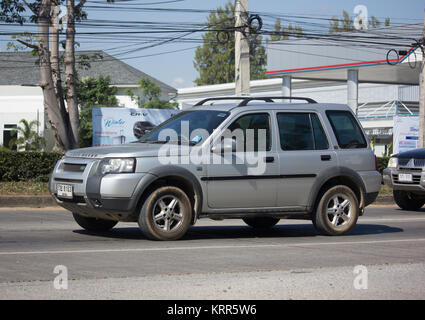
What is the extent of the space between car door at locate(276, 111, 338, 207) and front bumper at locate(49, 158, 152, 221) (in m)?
2.07

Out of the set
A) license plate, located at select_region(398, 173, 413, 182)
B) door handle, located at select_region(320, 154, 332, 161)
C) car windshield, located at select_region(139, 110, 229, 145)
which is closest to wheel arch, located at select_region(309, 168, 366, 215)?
door handle, located at select_region(320, 154, 332, 161)

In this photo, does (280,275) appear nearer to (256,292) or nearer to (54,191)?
(256,292)

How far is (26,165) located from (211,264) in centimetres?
→ 1205

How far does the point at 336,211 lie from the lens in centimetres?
978

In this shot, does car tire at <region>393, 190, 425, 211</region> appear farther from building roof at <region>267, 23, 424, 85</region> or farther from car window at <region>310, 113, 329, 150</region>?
building roof at <region>267, 23, 424, 85</region>

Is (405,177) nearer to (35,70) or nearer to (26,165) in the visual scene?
(26,165)

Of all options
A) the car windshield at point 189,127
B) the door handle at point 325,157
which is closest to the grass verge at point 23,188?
the car windshield at point 189,127

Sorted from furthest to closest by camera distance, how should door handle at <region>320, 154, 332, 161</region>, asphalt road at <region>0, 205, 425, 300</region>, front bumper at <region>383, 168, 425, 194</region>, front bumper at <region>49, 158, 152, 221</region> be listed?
1. front bumper at <region>383, 168, 425, 194</region>
2. door handle at <region>320, 154, 332, 161</region>
3. front bumper at <region>49, 158, 152, 221</region>
4. asphalt road at <region>0, 205, 425, 300</region>

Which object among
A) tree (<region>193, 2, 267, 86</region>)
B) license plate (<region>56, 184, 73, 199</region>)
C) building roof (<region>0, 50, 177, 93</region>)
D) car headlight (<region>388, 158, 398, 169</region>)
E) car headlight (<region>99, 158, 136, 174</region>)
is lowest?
license plate (<region>56, 184, 73, 199</region>)

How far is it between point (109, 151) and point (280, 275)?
3.08 metres

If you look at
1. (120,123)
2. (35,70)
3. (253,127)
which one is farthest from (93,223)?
(35,70)

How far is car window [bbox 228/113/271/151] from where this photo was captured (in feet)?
29.9

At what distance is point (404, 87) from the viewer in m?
54.4

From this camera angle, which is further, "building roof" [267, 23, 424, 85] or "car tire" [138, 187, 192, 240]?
"building roof" [267, 23, 424, 85]
